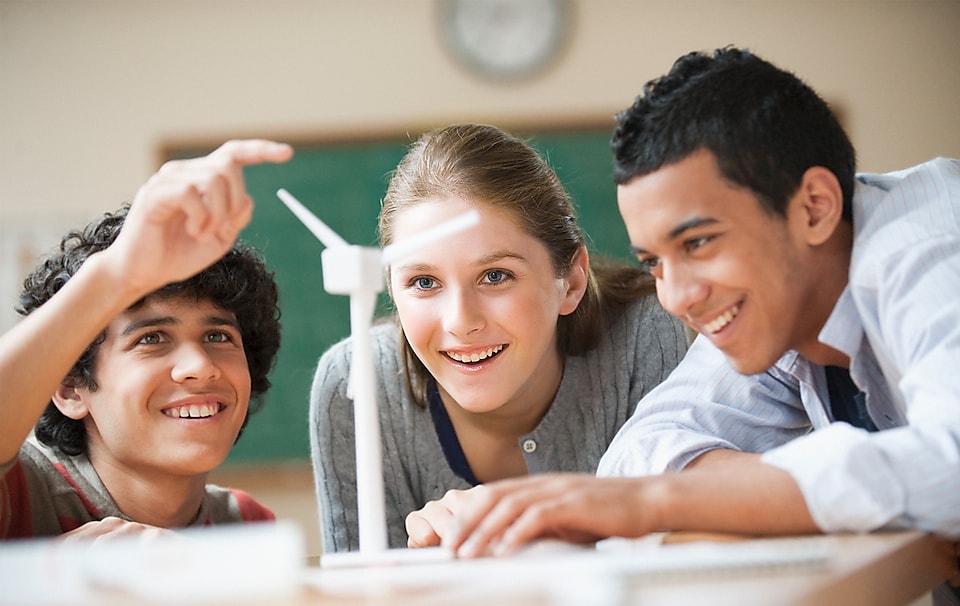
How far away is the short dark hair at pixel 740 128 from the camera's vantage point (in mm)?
1293

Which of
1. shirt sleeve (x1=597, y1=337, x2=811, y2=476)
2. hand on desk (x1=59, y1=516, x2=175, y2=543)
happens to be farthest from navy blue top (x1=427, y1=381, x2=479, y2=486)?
hand on desk (x1=59, y1=516, x2=175, y2=543)

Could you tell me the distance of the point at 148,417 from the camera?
1.70 metres

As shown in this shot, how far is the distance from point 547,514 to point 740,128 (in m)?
0.62

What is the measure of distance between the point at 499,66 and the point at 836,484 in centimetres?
349

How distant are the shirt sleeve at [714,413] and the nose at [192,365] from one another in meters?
0.69

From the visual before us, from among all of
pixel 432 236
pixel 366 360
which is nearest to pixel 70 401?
pixel 366 360

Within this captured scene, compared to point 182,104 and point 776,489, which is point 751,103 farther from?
point 182,104

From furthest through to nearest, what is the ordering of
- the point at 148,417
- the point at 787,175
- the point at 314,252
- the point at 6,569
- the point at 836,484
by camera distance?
the point at 314,252 < the point at 148,417 < the point at 787,175 < the point at 836,484 < the point at 6,569

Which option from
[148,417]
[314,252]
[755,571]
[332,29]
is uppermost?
[332,29]

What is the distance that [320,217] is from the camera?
13.7 ft

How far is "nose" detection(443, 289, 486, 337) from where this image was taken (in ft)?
5.69

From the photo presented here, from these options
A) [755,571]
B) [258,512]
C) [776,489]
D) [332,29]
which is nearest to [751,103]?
[776,489]

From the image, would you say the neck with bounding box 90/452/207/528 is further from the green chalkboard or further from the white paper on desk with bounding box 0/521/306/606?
the green chalkboard

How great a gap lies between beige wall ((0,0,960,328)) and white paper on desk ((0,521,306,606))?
11.7ft
